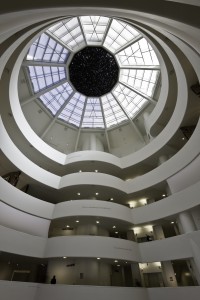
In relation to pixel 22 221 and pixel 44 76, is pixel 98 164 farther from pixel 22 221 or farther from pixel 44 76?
pixel 44 76

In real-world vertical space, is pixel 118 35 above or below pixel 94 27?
below

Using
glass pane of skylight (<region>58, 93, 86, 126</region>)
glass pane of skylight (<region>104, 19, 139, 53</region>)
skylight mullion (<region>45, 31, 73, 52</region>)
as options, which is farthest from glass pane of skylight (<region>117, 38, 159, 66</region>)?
glass pane of skylight (<region>58, 93, 86, 126</region>)

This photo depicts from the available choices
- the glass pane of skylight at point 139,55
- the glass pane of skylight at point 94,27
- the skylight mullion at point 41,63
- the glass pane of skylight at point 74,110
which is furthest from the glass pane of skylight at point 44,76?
the glass pane of skylight at point 139,55

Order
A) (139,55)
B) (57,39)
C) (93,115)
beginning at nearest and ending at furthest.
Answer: (57,39), (139,55), (93,115)

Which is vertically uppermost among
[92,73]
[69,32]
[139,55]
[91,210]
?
[69,32]

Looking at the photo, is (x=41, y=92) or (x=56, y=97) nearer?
(x=41, y=92)

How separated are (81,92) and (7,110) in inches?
510

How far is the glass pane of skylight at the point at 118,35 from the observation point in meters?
24.0

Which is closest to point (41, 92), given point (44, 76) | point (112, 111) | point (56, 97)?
point (44, 76)

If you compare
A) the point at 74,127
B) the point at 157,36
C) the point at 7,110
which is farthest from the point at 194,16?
the point at 74,127

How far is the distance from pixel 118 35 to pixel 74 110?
483 inches

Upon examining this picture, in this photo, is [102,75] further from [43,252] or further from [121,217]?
[43,252]

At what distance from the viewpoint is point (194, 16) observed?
3.98m

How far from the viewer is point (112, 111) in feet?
104
